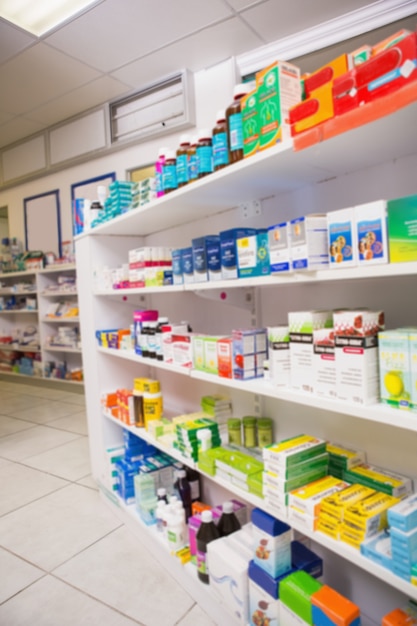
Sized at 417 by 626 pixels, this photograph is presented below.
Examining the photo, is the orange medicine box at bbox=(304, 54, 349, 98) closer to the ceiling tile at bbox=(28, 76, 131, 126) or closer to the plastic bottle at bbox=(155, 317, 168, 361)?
the plastic bottle at bbox=(155, 317, 168, 361)

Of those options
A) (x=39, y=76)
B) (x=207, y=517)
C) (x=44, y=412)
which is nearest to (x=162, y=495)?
(x=207, y=517)

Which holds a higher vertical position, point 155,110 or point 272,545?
point 155,110

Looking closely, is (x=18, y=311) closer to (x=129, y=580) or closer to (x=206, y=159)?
(x=129, y=580)

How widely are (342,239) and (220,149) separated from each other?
636mm

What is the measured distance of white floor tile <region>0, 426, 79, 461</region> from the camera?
373 cm

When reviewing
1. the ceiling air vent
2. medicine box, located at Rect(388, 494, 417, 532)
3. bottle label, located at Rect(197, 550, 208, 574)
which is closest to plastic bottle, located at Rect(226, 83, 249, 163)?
medicine box, located at Rect(388, 494, 417, 532)

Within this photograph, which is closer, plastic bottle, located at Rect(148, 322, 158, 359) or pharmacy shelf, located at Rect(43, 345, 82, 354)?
plastic bottle, located at Rect(148, 322, 158, 359)

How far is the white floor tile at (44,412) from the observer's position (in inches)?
186

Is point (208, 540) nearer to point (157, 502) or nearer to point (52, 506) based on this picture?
point (157, 502)

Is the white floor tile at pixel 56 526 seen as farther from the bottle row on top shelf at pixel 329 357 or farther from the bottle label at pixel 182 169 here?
the bottle label at pixel 182 169

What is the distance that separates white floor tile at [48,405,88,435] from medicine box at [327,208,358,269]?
367 centimetres

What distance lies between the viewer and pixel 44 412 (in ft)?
16.4

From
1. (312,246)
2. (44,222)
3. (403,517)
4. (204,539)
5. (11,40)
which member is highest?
(11,40)

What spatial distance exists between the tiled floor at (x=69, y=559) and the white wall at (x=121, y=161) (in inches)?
129
